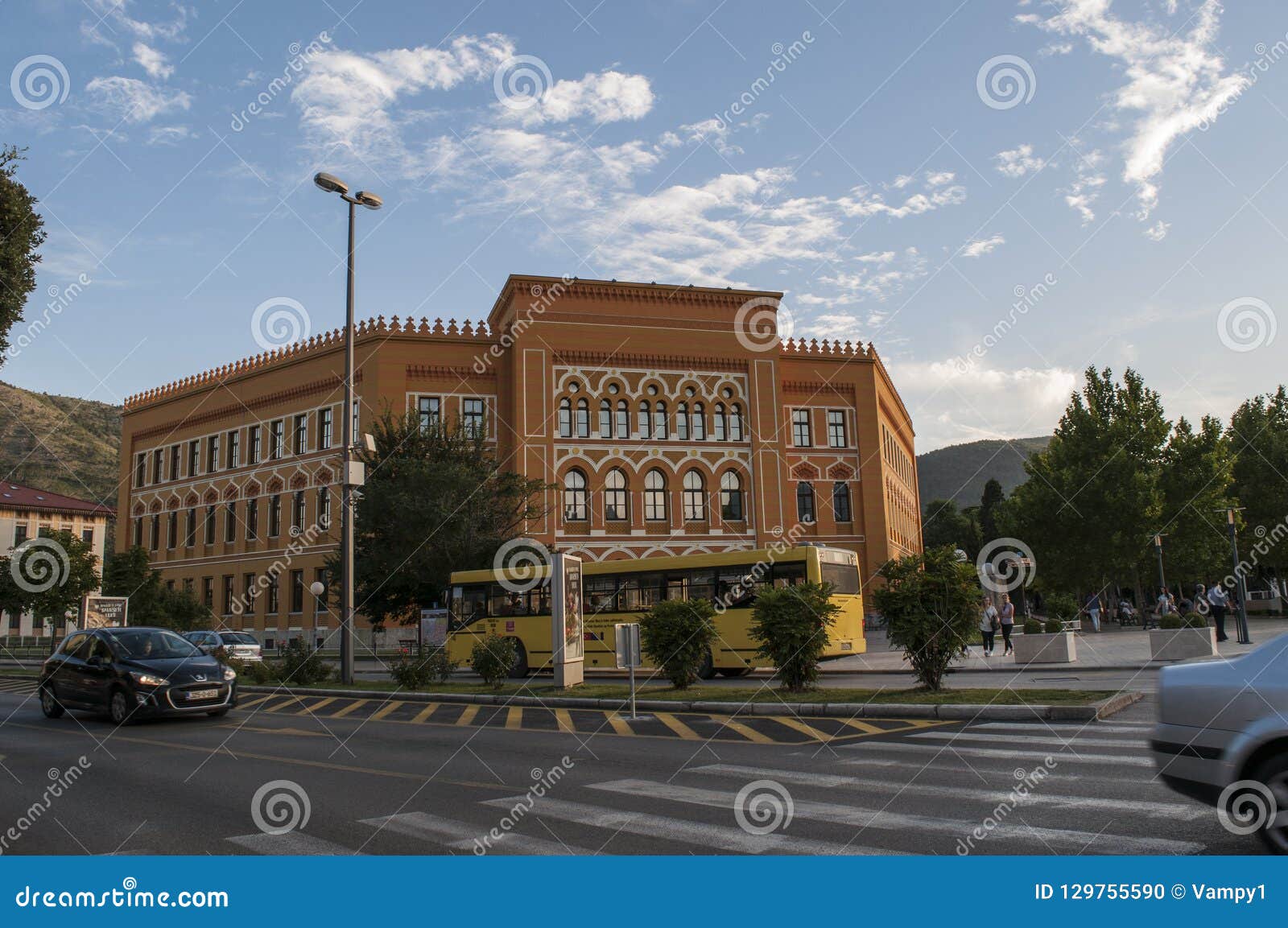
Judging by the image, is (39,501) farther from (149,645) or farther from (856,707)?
(856,707)

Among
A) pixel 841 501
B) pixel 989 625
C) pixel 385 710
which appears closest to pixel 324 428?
pixel 841 501

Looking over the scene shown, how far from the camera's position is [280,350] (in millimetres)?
54781

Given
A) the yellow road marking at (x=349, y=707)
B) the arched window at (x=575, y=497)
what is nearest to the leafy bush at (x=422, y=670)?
the yellow road marking at (x=349, y=707)

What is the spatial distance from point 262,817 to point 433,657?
1478 cm

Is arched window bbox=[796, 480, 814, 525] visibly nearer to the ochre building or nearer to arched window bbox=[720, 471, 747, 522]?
the ochre building

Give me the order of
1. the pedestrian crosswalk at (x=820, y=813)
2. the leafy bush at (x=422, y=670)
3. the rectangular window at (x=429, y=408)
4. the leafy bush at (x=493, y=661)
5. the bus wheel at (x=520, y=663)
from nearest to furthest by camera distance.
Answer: the pedestrian crosswalk at (x=820, y=813) < the leafy bush at (x=493, y=661) < the leafy bush at (x=422, y=670) < the bus wheel at (x=520, y=663) < the rectangular window at (x=429, y=408)

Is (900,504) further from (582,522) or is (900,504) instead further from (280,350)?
(280,350)

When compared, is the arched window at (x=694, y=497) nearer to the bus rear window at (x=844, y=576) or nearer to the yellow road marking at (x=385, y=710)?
the bus rear window at (x=844, y=576)

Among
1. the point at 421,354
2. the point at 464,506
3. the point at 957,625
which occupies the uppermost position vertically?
the point at 421,354

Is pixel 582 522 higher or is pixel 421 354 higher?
pixel 421 354

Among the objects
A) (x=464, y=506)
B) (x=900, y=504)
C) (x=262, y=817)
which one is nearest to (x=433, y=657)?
(x=464, y=506)

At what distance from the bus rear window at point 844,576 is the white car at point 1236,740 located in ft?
56.9

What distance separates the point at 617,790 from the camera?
8359mm

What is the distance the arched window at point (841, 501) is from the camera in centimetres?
5453
